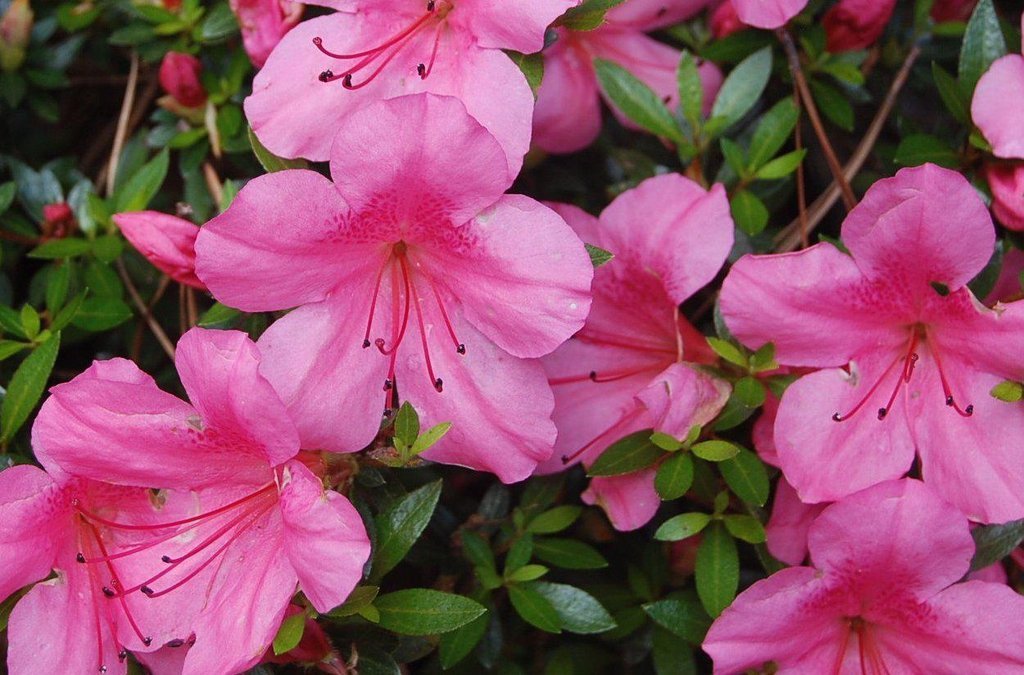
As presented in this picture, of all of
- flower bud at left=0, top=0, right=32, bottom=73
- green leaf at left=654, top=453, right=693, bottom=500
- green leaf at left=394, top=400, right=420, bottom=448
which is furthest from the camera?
flower bud at left=0, top=0, right=32, bottom=73

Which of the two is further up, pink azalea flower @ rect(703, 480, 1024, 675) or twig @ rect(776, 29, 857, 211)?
twig @ rect(776, 29, 857, 211)

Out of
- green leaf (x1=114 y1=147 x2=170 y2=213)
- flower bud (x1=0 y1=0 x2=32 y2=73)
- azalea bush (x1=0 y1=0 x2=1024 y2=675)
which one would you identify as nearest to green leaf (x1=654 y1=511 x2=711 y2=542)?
azalea bush (x1=0 y1=0 x2=1024 y2=675)

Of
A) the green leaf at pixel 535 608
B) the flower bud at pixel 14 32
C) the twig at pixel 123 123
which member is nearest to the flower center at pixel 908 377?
the green leaf at pixel 535 608

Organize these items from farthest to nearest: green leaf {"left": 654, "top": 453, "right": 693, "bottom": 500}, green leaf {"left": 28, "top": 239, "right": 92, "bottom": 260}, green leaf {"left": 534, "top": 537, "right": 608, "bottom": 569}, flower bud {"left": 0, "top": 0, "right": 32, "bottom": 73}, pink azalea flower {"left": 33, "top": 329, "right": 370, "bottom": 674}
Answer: flower bud {"left": 0, "top": 0, "right": 32, "bottom": 73} → green leaf {"left": 28, "top": 239, "right": 92, "bottom": 260} → green leaf {"left": 534, "top": 537, "right": 608, "bottom": 569} → green leaf {"left": 654, "top": 453, "right": 693, "bottom": 500} → pink azalea flower {"left": 33, "top": 329, "right": 370, "bottom": 674}

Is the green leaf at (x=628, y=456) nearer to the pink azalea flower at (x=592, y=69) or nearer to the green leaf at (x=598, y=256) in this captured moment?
the green leaf at (x=598, y=256)

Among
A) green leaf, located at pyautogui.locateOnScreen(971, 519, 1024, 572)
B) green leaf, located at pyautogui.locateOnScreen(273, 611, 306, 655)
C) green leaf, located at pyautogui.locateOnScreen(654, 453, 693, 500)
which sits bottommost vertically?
green leaf, located at pyautogui.locateOnScreen(971, 519, 1024, 572)

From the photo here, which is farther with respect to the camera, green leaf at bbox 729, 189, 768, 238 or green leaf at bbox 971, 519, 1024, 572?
green leaf at bbox 729, 189, 768, 238

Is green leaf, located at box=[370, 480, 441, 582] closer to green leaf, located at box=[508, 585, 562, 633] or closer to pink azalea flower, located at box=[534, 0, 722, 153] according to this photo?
green leaf, located at box=[508, 585, 562, 633]

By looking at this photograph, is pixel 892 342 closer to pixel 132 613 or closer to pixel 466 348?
pixel 466 348
